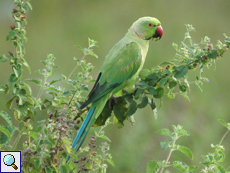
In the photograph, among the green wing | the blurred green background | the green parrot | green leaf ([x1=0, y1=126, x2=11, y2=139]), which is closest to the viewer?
green leaf ([x1=0, y1=126, x2=11, y2=139])

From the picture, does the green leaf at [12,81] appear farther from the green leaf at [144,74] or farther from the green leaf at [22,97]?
the green leaf at [144,74]

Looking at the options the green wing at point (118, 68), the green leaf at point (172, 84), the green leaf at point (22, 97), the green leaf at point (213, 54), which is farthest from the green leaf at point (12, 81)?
the green leaf at point (213, 54)

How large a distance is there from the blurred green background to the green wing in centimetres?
71

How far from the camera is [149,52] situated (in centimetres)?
297


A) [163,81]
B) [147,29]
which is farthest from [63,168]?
[147,29]

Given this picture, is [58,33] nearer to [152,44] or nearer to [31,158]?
[152,44]

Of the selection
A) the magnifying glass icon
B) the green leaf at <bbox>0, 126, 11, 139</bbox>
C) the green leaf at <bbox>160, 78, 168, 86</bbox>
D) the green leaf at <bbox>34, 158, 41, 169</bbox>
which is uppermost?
the green leaf at <bbox>160, 78, 168, 86</bbox>

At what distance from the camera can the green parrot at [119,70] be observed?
1245mm

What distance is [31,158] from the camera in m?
1.01

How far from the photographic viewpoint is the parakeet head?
5.23 ft

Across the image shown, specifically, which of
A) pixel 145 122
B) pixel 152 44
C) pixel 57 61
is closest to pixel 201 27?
pixel 152 44

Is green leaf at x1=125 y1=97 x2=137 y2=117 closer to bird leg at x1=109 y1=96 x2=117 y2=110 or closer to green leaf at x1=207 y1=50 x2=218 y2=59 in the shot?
bird leg at x1=109 y1=96 x2=117 y2=110

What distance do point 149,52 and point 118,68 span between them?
1600 millimetres

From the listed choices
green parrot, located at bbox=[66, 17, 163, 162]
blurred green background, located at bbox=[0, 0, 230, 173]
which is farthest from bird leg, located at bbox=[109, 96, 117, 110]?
blurred green background, located at bbox=[0, 0, 230, 173]
